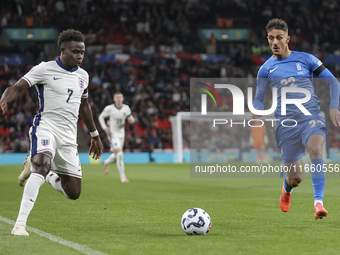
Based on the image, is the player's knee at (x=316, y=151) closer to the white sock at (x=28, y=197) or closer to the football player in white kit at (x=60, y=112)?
the football player in white kit at (x=60, y=112)

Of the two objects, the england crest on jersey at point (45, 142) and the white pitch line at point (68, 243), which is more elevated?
the england crest on jersey at point (45, 142)

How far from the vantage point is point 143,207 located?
837cm

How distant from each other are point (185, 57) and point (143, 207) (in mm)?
23178

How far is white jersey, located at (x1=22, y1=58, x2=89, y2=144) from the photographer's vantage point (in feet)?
18.7

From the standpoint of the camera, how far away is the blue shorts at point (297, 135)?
6.43 m

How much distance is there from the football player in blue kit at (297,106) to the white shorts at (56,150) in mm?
2380

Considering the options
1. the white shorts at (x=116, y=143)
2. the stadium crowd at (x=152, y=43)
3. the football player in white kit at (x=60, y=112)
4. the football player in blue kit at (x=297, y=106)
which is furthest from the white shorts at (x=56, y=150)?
the stadium crowd at (x=152, y=43)

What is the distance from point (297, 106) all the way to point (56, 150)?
2.85 metres

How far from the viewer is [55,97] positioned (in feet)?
18.8

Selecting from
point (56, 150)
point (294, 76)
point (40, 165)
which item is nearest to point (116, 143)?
point (294, 76)

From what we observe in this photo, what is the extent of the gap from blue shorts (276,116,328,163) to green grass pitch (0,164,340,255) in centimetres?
82

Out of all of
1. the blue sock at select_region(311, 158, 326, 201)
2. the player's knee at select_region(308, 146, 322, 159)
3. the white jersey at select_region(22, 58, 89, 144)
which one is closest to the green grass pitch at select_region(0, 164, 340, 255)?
the blue sock at select_region(311, 158, 326, 201)

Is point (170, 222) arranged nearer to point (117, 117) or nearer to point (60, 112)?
point (60, 112)

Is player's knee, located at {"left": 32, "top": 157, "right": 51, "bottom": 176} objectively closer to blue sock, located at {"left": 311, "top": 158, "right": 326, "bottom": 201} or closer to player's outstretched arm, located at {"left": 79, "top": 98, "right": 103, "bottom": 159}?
player's outstretched arm, located at {"left": 79, "top": 98, "right": 103, "bottom": 159}
